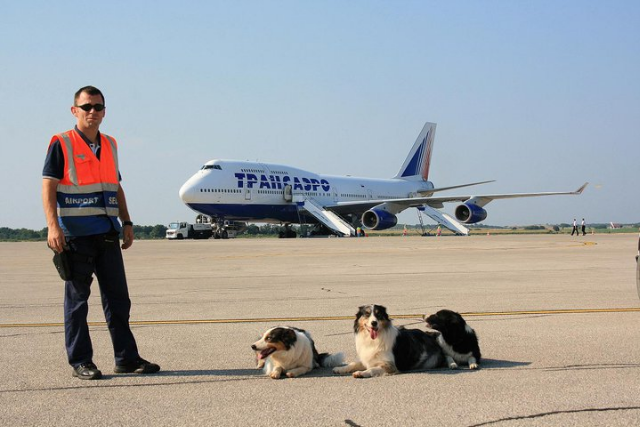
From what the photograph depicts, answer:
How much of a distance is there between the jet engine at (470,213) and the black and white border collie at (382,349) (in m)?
40.6

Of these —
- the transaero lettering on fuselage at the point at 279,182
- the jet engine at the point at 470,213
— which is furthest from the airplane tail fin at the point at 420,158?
the jet engine at the point at 470,213

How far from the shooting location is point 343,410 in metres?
4.03

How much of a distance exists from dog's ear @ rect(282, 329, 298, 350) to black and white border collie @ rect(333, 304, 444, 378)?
1.21 ft

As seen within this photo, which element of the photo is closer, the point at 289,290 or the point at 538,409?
the point at 538,409

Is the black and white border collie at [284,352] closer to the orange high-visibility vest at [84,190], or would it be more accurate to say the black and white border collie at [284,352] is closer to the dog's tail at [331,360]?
the dog's tail at [331,360]

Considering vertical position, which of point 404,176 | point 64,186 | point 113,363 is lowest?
point 113,363

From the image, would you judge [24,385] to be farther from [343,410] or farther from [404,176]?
[404,176]

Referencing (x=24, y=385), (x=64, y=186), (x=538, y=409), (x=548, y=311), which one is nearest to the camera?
(x=538, y=409)

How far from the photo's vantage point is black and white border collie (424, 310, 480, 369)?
5.20m

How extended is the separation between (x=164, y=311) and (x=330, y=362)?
3582 millimetres

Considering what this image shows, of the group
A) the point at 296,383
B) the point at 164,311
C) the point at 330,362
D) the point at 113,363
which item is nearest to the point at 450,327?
the point at 330,362

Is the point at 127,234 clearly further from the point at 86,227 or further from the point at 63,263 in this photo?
the point at 63,263

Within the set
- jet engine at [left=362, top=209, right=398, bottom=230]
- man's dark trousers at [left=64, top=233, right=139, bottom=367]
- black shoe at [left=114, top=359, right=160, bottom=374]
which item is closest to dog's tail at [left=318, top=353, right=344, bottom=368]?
black shoe at [left=114, top=359, right=160, bottom=374]

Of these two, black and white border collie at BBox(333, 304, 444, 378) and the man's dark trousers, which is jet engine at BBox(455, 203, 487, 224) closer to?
black and white border collie at BBox(333, 304, 444, 378)
